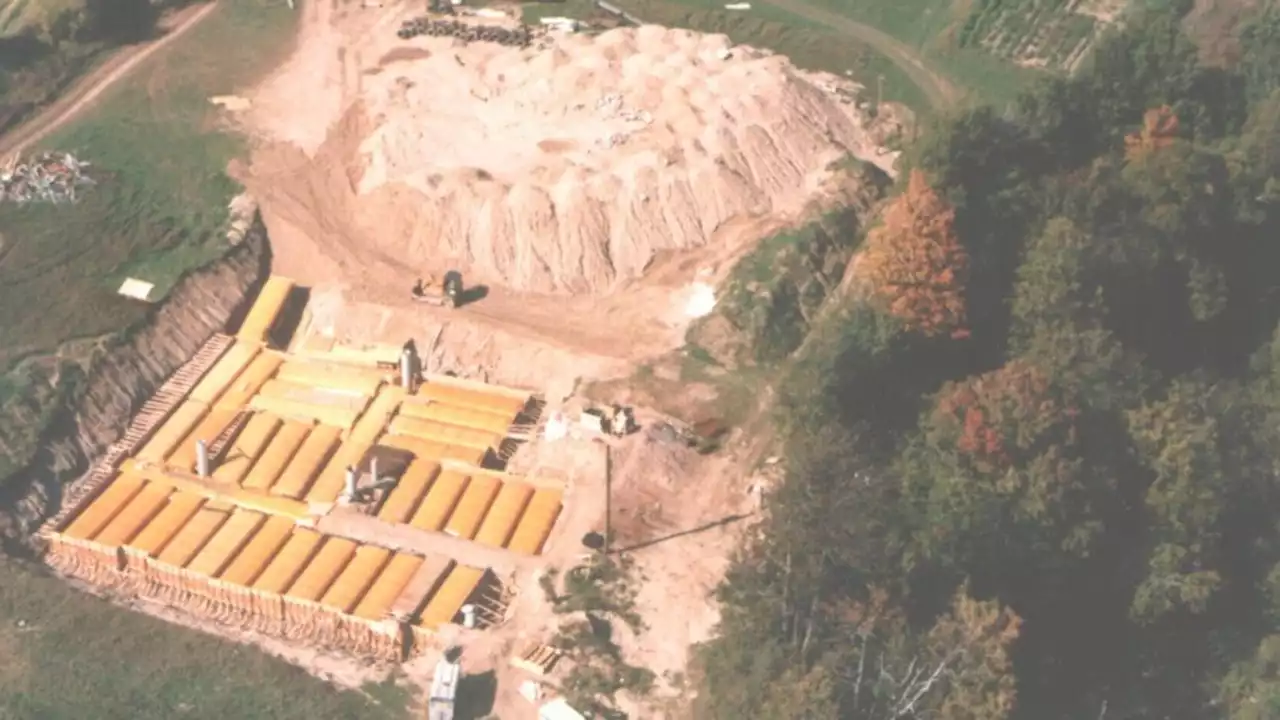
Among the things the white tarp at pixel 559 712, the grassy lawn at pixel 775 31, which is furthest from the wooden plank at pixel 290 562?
the grassy lawn at pixel 775 31

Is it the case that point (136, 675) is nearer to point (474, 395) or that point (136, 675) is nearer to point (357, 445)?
point (357, 445)

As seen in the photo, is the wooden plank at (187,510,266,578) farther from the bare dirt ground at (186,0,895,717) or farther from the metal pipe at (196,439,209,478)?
the bare dirt ground at (186,0,895,717)

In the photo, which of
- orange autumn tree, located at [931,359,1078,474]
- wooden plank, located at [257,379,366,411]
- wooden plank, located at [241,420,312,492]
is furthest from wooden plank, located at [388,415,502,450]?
orange autumn tree, located at [931,359,1078,474]

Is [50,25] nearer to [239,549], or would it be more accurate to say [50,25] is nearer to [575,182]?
[575,182]

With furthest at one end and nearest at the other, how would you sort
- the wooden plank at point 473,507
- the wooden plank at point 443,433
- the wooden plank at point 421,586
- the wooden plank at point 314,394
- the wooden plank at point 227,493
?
the wooden plank at point 314,394 → the wooden plank at point 443,433 → the wooden plank at point 227,493 → the wooden plank at point 473,507 → the wooden plank at point 421,586

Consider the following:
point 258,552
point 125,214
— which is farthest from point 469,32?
point 258,552

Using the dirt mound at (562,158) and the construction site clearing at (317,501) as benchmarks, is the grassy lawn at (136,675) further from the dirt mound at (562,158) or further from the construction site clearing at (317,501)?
the dirt mound at (562,158)

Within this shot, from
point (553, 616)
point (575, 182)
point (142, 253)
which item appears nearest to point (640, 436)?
point (553, 616)
